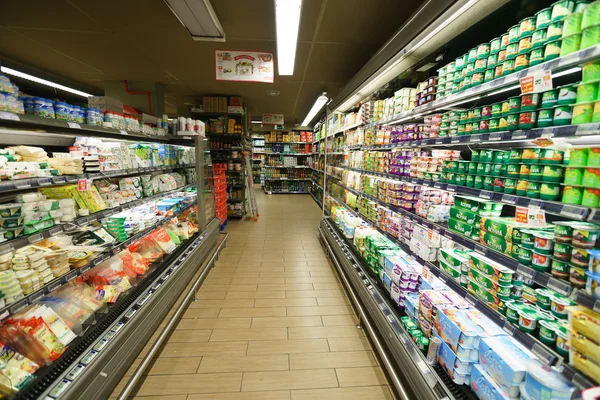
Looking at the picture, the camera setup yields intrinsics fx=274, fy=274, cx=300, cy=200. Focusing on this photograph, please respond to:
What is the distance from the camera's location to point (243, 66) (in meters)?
4.09

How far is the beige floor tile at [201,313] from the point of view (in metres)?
3.10

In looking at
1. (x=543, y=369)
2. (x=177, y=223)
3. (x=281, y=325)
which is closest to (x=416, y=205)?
(x=543, y=369)

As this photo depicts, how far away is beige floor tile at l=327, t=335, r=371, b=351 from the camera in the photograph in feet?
8.59

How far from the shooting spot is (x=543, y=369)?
3.88 feet

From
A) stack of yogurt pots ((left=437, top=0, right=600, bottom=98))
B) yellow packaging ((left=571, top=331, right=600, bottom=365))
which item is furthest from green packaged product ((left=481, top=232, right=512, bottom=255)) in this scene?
stack of yogurt pots ((left=437, top=0, right=600, bottom=98))

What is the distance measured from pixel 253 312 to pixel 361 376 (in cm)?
141

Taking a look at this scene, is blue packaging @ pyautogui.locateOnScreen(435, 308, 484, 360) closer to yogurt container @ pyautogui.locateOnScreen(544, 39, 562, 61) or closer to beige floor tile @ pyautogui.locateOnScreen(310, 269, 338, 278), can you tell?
yogurt container @ pyautogui.locateOnScreen(544, 39, 562, 61)

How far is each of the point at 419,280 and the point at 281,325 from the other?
1.54 metres

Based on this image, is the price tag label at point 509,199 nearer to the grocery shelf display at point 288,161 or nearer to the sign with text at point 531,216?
the sign with text at point 531,216

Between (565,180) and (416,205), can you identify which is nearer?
(565,180)

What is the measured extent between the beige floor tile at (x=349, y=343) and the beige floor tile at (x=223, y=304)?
3.74ft

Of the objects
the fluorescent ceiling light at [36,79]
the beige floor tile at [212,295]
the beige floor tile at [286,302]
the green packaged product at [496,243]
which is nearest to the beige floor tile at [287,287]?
the beige floor tile at [286,302]

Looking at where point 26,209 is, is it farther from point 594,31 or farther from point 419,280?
point 594,31

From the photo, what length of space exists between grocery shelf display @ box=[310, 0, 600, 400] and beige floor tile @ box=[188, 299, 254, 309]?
1571 mm
